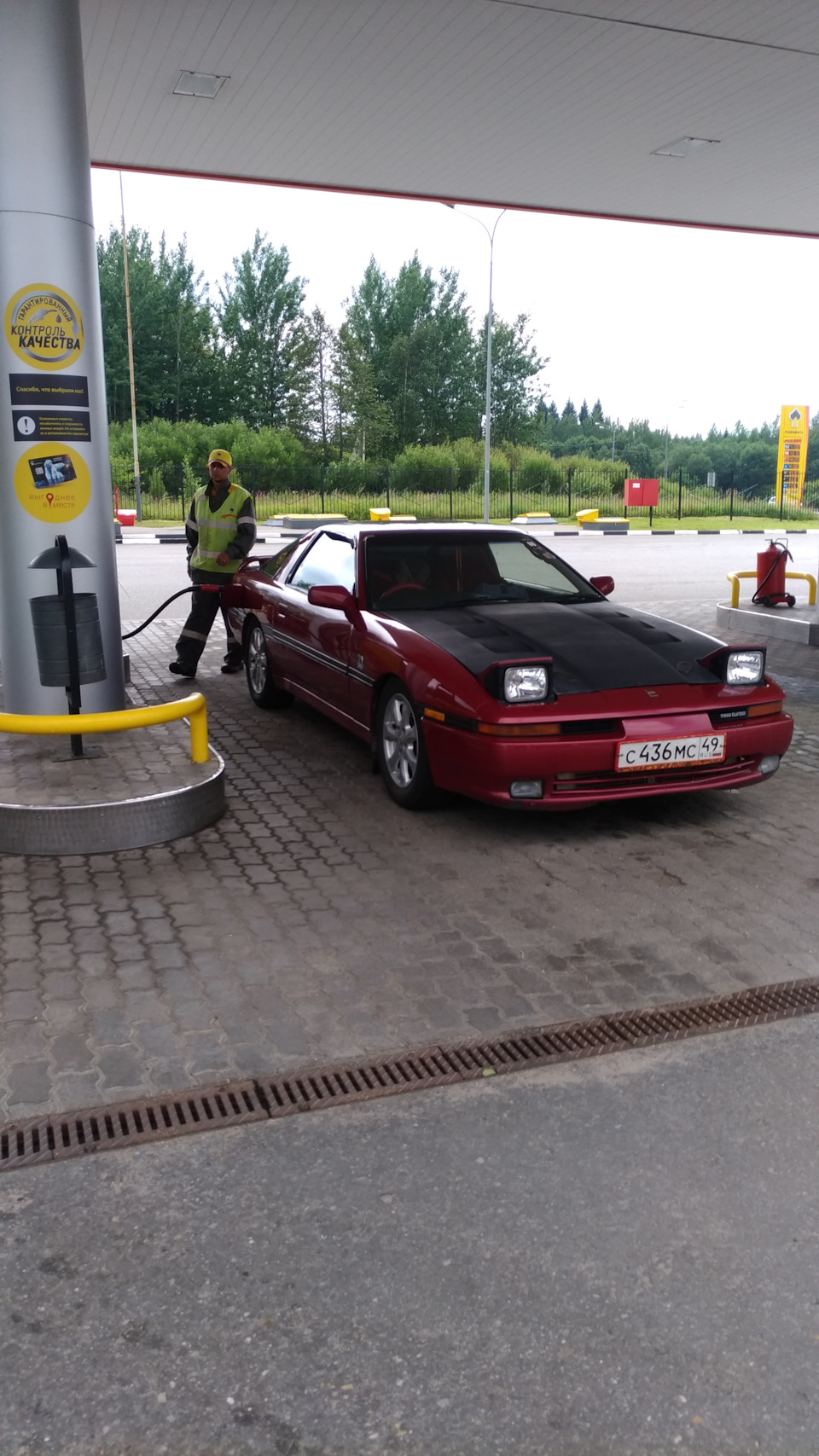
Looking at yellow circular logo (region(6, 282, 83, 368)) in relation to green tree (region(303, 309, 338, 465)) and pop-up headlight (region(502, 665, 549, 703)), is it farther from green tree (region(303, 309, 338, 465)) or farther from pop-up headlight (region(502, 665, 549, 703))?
green tree (region(303, 309, 338, 465))

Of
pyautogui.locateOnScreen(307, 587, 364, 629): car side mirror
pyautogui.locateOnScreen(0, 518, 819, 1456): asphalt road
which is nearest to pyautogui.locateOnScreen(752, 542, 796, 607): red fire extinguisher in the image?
pyautogui.locateOnScreen(307, 587, 364, 629): car side mirror

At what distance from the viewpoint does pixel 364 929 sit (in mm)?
4512

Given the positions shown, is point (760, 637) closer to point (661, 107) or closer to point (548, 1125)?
point (661, 107)

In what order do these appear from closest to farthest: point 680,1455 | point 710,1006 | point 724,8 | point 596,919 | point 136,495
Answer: point 680,1455 < point 710,1006 < point 596,919 < point 724,8 < point 136,495

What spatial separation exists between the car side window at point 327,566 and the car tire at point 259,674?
673 mm

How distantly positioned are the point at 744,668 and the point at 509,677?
1.31m

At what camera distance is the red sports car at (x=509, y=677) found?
5.29 meters

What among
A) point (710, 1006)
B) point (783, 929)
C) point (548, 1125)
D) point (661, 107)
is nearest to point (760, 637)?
point (661, 107)

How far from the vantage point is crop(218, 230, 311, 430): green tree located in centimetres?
5897

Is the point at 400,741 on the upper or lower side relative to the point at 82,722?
lower

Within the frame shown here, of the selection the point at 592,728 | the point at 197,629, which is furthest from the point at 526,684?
the point at 197,629

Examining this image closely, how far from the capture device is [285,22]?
28.1ft

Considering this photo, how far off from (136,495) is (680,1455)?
→ 4161cm

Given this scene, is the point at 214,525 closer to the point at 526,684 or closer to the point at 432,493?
the point at 526,684
